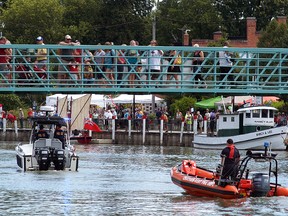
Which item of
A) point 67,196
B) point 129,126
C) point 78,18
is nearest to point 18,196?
point 67,196

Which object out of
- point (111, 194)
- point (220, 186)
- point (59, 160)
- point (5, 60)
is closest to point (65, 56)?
point (5, 60)

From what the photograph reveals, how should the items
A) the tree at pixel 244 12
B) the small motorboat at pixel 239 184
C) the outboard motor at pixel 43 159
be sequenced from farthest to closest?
the tree at pixel 244 12 → the outboard motor at pixel 43 159 → the small motorboat at pixel 239 184

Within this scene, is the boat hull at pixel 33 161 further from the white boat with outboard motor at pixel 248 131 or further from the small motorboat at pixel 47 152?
the white boat with outboard motor at pixel 248 131

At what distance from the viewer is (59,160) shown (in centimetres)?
5059

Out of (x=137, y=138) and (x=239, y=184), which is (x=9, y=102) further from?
(x=239, y=184)

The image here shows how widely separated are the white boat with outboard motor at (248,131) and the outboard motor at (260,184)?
3400cm

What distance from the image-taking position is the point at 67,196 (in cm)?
4356

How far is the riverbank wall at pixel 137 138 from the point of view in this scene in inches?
3244

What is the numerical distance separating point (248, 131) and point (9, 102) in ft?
103

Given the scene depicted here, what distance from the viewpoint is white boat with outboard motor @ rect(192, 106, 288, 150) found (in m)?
77.1

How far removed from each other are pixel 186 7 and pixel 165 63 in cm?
7842

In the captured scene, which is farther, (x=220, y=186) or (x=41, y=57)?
(x=41, y=57)

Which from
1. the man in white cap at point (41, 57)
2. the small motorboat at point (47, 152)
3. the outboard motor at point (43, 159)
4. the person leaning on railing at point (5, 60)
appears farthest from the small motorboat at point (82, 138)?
the outboard motor at point (43, 159)

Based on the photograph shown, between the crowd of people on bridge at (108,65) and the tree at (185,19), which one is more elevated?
the tree at (185,19)
